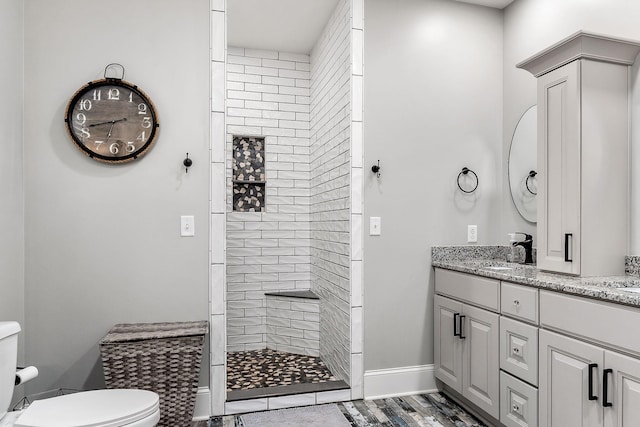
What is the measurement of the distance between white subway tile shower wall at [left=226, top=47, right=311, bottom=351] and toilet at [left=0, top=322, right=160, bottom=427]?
210 centimetres

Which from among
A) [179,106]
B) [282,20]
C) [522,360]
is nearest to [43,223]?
[179,106]

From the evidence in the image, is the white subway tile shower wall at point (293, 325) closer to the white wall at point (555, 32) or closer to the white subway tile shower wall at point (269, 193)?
the white subway tile shower wall at point (269, 193)

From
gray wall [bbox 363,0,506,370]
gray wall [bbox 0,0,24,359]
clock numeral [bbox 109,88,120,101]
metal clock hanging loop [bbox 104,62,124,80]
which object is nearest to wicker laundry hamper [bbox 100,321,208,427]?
gray wall [bbox 0,0,24,359]

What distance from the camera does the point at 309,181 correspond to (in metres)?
4.08

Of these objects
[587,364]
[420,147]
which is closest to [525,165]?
[420,147]

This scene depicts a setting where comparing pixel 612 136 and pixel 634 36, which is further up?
pixel 634 36

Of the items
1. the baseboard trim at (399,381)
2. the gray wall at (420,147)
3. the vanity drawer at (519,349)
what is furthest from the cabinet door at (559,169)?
the baseboard trim at (399,381)

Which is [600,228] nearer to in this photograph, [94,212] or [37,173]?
[94,212]

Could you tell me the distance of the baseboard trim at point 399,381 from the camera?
281 cm

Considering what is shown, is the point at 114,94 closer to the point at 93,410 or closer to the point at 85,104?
the point at 85,104

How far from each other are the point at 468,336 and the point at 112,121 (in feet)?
7.68

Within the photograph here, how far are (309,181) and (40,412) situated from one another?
281 centimetres

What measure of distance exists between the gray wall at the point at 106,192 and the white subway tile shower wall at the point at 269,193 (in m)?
1.35

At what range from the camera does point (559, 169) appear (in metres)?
2.24
